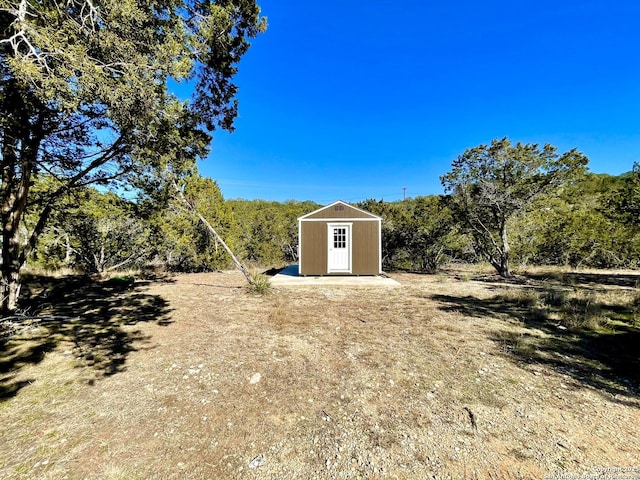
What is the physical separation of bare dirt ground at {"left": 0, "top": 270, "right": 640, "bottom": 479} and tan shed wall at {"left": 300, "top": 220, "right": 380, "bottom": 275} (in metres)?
5.05

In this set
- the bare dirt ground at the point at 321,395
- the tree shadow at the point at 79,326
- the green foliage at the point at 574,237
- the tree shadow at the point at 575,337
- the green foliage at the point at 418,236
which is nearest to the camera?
the bare dirt ground at the point at 321,395

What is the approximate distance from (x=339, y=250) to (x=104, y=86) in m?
8.38

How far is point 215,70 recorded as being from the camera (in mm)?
5363

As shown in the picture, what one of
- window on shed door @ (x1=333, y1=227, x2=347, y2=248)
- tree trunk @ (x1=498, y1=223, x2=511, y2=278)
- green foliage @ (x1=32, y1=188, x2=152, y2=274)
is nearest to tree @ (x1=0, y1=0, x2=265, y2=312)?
green foliage @ (x1=32, y1=188, x2=152, y2=274)

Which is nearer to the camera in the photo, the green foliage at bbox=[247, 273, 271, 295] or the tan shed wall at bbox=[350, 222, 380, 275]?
the green foliage at bbox=[247, 273, 271, 295]

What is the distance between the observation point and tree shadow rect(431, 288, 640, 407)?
3.00m

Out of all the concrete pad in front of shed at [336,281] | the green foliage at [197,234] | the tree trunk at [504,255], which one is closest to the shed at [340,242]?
the concrete pad in front of shed at [336,281]

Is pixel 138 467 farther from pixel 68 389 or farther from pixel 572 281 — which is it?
pixel 572 281

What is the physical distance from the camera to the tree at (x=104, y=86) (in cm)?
303

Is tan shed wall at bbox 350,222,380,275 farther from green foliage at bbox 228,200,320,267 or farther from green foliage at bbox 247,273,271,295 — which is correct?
green foliage at bbox 228,200,320,267

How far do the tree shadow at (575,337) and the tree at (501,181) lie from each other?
408 centimetres

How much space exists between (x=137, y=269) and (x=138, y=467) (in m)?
12.5

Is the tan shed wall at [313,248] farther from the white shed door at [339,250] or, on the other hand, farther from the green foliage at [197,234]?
the green foliage at [197,234]

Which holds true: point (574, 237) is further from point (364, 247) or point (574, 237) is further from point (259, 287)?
point (259, 287)
